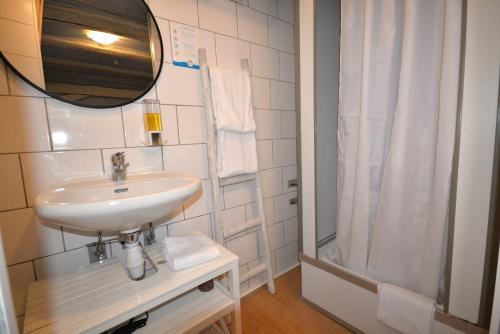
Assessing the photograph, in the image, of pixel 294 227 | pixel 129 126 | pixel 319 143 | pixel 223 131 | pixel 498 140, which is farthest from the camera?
pixel 294 227

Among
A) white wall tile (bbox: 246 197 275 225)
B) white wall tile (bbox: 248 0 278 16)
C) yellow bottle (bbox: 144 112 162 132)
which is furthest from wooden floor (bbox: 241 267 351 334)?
white wall tile (bbox: 248 0 278 16)

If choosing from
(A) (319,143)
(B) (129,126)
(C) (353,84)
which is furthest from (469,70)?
(B) (129,126)

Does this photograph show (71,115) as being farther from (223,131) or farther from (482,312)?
(482,312)

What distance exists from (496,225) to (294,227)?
1174mm

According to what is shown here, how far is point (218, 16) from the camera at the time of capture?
1.28 metres

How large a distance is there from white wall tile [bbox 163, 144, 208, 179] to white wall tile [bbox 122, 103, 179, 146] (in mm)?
52

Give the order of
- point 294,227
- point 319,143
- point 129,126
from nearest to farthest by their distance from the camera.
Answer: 1. point 129,126
2. point 319,143
3. point 294,227

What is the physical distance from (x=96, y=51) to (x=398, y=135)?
4.28 ft

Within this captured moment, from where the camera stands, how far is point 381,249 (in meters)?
1.15

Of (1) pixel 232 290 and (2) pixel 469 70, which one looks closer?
(2) pixel 469 70

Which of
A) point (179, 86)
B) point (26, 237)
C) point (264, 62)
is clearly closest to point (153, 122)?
point (179, 86)

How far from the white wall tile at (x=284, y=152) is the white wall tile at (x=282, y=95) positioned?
24 centimetres

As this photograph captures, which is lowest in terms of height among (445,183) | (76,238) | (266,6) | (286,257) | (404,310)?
(286,257)

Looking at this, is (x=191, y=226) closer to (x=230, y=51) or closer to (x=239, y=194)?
(x=239, y=194)
